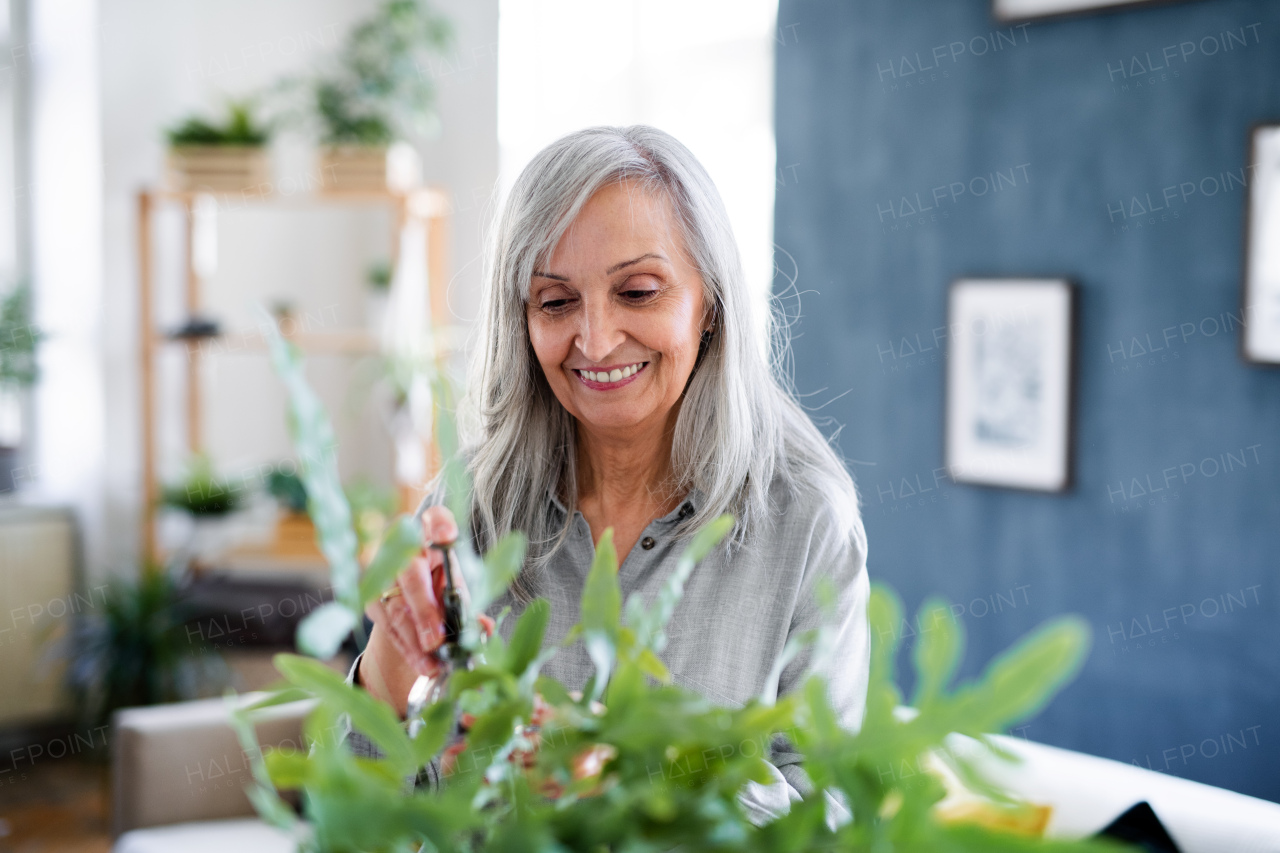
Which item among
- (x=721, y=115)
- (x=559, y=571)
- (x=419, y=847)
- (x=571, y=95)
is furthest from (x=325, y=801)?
(x=571, y=95)

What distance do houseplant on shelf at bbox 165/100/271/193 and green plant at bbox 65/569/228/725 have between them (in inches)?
52.7

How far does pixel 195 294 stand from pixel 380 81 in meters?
1.13

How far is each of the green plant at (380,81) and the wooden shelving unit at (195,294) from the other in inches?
8.8

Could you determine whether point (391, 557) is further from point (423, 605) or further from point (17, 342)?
point (17, 342)

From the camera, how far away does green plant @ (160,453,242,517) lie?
12.9 feet

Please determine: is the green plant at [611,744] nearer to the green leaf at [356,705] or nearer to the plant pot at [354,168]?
the green leaf at [356,705]

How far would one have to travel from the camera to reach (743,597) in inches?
51.6

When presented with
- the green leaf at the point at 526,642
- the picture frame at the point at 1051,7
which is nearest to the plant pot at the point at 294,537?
the picture frame at the point at 1051,7

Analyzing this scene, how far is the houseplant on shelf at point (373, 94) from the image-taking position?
388cm

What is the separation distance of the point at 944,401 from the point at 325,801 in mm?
2555

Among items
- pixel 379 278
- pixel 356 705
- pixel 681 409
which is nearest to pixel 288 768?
pixel 356 705

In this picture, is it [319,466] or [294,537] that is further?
[294,537]

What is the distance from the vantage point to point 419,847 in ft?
1.77

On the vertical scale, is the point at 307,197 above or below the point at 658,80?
below
